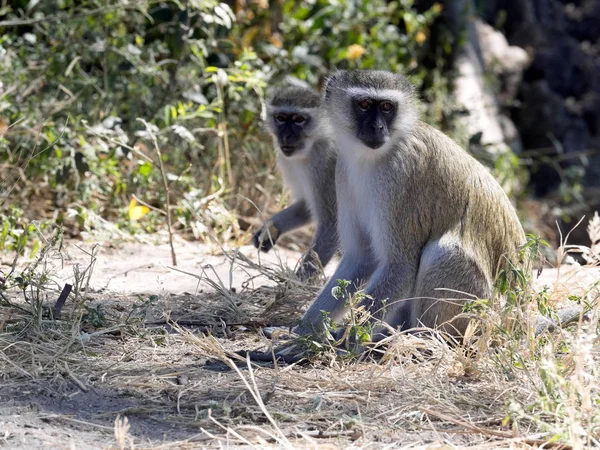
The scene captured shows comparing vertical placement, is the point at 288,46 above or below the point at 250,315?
above

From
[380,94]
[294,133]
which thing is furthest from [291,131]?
[380,94]

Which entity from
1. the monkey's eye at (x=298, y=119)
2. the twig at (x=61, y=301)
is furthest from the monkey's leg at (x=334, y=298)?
the monkey's eye at (x=298, y=119)

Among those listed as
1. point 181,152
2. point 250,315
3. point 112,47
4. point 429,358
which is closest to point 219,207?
point 181,152

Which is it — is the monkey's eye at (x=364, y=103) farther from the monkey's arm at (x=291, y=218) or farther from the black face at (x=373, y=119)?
the monkey's arm at (x=291, y=218)

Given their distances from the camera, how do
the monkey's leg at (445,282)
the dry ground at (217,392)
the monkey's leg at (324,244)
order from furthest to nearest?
the monkey's leg at (324,244) → the monkey's leg at (445,282) → the dry ground at (217,392)

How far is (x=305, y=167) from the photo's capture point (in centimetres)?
655

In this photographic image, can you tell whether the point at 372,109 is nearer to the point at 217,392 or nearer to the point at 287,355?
the point at 287,355

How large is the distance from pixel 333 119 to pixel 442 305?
1331mm

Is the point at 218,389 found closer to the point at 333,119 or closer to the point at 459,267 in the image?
the point at 459,267

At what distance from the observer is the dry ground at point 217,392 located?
3.39m

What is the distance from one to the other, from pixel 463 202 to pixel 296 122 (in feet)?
7.15

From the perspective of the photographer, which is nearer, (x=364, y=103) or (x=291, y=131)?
(x=364, y=103)

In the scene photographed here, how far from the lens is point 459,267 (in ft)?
15.0

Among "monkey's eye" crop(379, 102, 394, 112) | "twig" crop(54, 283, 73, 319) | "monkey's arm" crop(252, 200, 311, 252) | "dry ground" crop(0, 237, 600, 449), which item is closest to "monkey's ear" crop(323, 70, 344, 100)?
"monkey's eye" crop(379, 102, 394, 112)
